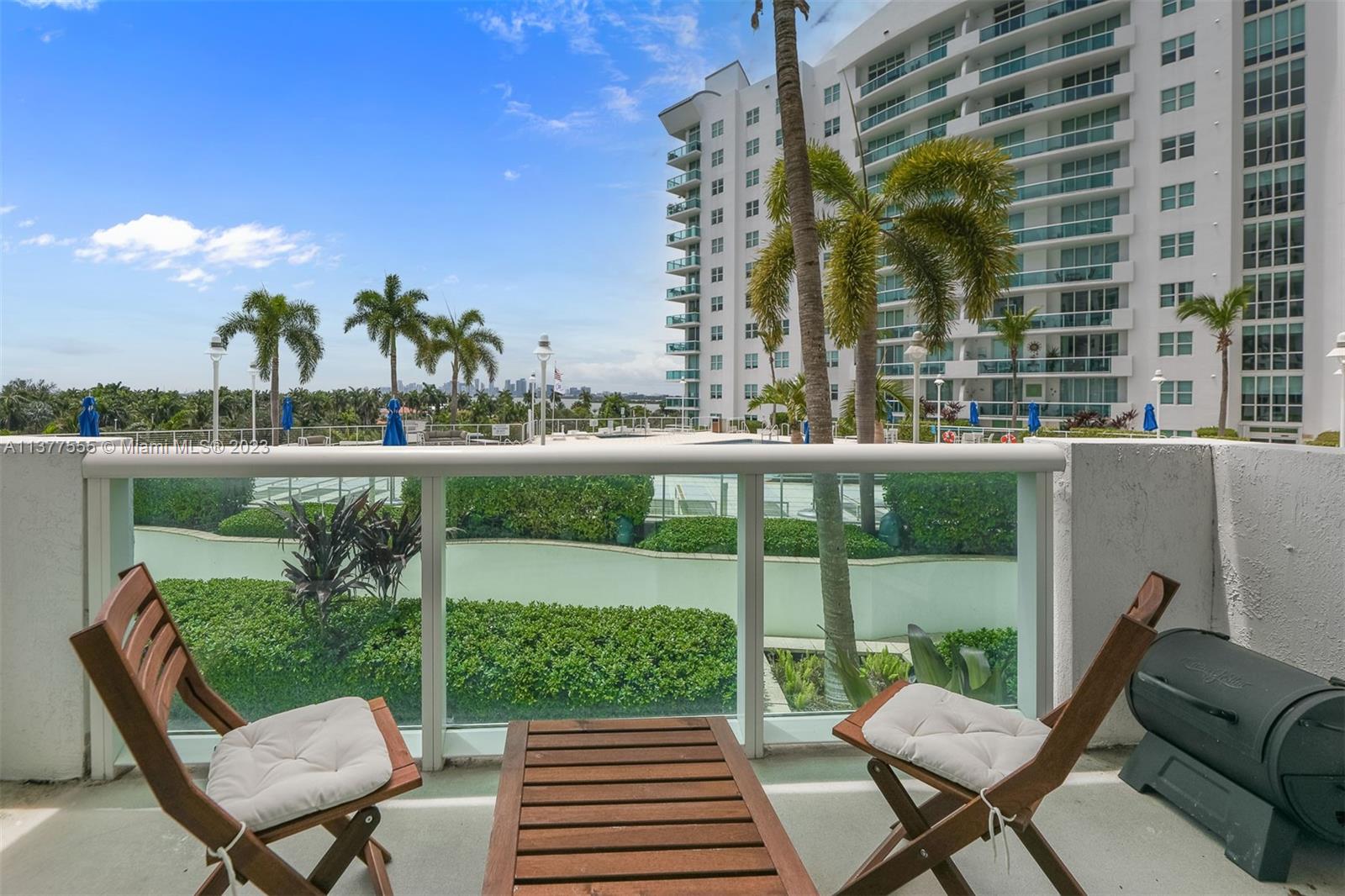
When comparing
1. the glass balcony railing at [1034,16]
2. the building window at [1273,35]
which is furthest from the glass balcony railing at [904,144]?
the building window at [1273,35]

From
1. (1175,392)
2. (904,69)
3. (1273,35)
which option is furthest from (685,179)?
(1175,392)

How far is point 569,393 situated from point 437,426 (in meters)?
47.2

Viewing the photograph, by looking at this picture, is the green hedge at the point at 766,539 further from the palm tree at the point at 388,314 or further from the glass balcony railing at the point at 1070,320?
the palm tree at the point at 388,314

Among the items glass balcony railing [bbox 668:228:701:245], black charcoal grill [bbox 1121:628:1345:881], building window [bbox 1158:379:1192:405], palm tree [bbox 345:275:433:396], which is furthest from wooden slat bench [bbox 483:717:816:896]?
glass balcony railing [bbox 668:228:701:245]

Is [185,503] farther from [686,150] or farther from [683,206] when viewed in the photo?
[686,150]

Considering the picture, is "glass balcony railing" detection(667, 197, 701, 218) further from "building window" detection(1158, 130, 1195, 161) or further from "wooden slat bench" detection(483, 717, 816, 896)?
"wooden slat bench" detection(483, 717, 816, 896)

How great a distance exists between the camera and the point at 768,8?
10.5 meters

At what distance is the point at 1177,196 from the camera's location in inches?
1318

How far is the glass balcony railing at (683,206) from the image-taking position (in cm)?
5359

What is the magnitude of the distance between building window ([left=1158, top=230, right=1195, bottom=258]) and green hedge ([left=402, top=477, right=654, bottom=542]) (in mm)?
40113

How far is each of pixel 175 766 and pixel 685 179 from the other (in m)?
56.2

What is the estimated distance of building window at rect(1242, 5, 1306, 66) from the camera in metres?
31.2

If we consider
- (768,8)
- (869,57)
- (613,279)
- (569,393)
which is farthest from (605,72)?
(768,8)

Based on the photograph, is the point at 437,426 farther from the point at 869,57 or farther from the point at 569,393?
the point at 569,393
